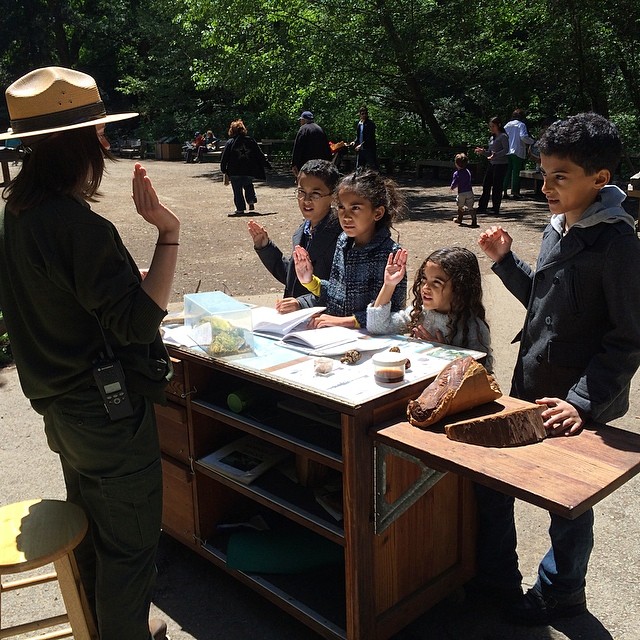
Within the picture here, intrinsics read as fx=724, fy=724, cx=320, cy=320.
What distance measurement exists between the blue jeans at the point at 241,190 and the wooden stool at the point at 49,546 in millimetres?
10444

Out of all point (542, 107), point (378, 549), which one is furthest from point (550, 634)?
point (542, 107)

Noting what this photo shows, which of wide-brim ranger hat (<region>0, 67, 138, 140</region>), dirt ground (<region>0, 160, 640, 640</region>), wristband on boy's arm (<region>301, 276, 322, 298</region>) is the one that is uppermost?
wide-brim ranger hat (<region>0, 67, 138, 140</region>)

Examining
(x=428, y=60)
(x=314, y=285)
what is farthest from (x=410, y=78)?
(x=314, y=285)

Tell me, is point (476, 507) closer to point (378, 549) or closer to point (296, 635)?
point (378, 549)

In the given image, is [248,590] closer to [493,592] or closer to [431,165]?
[493,592]

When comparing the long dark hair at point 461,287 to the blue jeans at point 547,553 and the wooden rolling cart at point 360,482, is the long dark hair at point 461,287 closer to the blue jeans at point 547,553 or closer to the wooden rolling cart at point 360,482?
the wooden rolling cart at point 360,482

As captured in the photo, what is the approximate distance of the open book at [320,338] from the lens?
2732 millimetres

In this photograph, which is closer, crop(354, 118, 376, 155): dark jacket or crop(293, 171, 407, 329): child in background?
crop(293, 171, 407, 329): child in background

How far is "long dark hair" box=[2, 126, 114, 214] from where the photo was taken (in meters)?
1.98

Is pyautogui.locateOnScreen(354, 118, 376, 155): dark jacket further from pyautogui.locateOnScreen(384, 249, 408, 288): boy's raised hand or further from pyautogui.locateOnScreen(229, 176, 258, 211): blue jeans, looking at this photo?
pyautogui.locateOnScreen(384, 249, 408, 288): boy's raised hand

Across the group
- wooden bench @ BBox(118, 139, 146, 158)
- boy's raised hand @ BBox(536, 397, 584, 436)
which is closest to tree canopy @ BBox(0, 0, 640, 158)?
wooden bench @ BBox(118, 139, 146, 158)

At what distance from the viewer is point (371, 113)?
68.4 ft

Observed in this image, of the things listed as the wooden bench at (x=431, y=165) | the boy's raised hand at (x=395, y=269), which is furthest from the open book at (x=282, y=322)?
the wooden bench at (x=431, y=165)

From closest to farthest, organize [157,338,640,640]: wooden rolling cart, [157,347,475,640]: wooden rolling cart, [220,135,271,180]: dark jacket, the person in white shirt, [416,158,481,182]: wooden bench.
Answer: [157,338,640,640]: wooden rolling cart → [157,347,475,640]: wooden rolling cart → [220,135,271,180]: dark jacket → the person in white shirt → [416,158,481,182]: wooden bench
